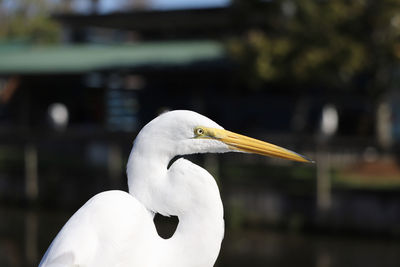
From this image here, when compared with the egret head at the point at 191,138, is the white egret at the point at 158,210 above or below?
below

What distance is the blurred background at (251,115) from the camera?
12945 millimetres

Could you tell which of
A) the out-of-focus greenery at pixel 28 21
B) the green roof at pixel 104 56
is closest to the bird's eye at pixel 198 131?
the green roof at pixel 104 56

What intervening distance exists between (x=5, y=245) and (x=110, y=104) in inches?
451

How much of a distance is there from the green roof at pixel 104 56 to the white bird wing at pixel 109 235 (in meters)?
15.1

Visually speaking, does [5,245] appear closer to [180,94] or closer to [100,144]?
[100,144]

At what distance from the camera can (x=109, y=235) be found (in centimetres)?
317

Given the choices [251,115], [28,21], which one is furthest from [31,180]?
[28,21]

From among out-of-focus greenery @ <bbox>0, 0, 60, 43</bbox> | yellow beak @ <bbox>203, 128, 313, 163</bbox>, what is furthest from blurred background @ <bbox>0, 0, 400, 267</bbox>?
out-of-focus greenery @ <bbox>0, 0, 60, 43</bbox>

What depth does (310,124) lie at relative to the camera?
19.5 metres

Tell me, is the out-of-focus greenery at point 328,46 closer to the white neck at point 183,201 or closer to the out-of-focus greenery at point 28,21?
the white neck at point 183,201

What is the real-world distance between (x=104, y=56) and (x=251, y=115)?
494cm

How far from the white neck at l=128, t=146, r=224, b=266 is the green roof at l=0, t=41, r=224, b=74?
1504 cm

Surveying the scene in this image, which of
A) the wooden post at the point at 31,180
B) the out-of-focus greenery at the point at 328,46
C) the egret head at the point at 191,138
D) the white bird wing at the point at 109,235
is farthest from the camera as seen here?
the wooden post at the point at 31,180

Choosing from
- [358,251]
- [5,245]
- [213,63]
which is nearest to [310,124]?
[213,63]
